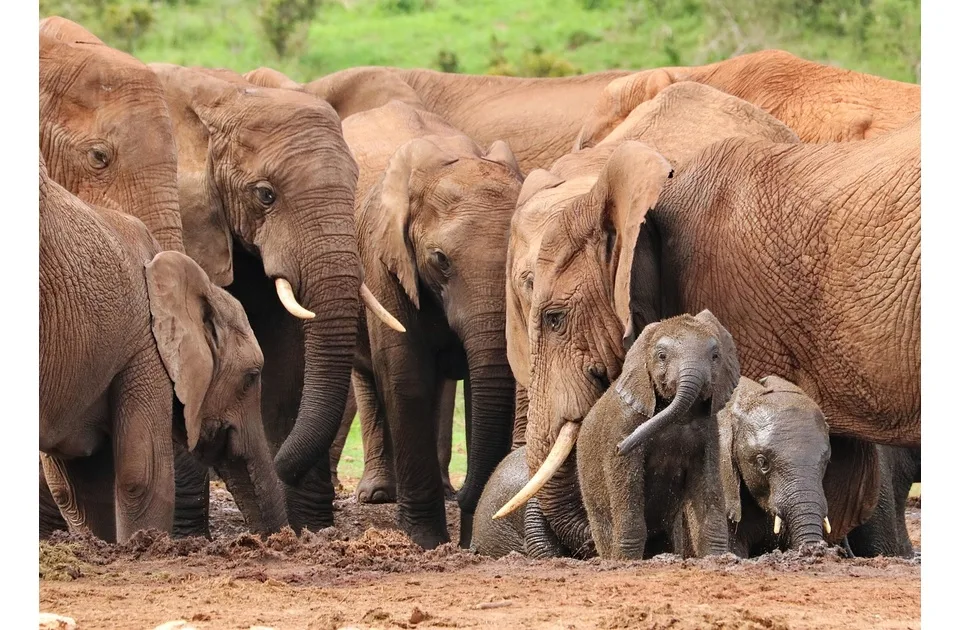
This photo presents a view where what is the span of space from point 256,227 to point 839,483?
2.67 meters

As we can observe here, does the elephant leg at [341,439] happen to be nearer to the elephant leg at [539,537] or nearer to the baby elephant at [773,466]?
the elephant leg at [539,537]

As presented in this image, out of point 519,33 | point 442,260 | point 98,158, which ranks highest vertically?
point 519,33

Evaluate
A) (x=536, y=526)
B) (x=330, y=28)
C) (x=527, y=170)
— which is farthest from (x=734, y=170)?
(x=330, y=28)

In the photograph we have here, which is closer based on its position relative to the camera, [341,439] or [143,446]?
[143,446]

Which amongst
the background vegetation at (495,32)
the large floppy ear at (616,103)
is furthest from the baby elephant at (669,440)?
the background vegetation at (495,32)

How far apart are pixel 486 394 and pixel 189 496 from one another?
1.14 meters

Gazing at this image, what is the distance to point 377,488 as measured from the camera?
28.6ft

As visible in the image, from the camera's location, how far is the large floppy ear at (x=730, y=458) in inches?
216

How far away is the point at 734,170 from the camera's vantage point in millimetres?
5871

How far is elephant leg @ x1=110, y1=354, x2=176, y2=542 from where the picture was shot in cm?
577

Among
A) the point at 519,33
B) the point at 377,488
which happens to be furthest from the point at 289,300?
the point at 519,33

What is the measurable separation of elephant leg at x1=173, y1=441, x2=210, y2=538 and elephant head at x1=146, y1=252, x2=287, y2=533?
16 cm

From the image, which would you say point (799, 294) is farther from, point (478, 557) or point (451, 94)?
point (451, 94)

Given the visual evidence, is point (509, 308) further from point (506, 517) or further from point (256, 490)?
point (256, 490)
